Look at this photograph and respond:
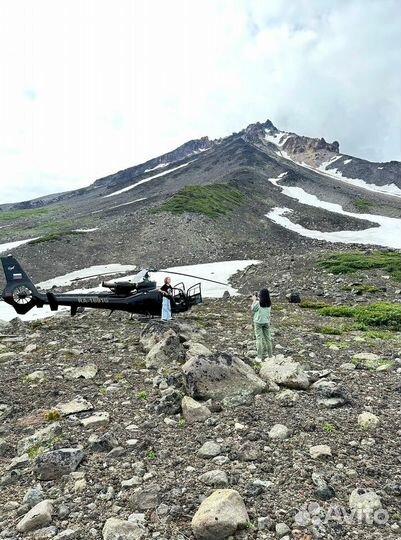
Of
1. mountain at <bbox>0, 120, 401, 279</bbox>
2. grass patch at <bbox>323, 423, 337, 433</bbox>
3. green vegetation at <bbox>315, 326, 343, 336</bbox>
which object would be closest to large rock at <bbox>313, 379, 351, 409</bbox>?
grass patch at <bbox>323, 423, 337, 433</bbox>

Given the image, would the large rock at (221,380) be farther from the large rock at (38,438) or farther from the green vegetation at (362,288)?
the green vegetation at (362,288)

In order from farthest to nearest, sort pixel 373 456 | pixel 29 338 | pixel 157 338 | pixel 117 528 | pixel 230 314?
pixel 230 314
pixel 29 338
pixel 157 338
pixel 373 456
pixel 117 528

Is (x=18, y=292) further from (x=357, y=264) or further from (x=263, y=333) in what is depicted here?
(x=357, y=264)

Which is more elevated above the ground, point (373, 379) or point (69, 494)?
point (69, 494)

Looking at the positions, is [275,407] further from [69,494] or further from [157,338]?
[157,338]

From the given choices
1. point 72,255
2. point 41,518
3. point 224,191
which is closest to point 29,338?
point 41,518

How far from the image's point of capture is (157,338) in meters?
12.9

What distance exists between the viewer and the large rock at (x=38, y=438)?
265 inches

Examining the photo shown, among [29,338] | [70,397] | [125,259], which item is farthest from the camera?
[125,259]

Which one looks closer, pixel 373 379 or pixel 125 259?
pixel 373 379

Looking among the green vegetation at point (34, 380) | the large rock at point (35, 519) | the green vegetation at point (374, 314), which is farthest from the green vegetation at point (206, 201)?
the large rock at point (35, 519)

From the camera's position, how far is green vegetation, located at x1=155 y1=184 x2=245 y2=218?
239 feet

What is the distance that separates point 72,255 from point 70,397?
47337mm

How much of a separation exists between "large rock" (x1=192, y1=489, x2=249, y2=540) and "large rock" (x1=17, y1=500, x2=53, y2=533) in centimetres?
177
